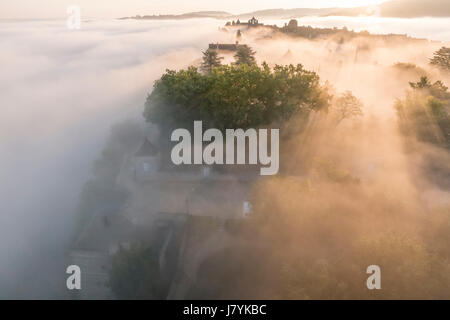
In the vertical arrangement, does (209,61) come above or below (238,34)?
below

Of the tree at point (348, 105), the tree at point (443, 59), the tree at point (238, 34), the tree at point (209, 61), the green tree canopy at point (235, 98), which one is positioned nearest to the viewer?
the green tree canopy at point (235, 98)

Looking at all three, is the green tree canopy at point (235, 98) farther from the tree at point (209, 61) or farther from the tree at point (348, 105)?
the tree at point (209, 61)

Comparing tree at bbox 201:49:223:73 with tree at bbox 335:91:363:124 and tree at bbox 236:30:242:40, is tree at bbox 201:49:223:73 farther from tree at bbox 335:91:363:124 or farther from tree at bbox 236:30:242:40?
tree at bbox 236:30:242:40

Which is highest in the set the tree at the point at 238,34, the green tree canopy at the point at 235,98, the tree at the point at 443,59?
the tree at the point at 238,34

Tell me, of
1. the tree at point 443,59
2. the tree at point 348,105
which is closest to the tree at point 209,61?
the tree at point 348,105

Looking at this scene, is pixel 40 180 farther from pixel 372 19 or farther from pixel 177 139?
pixel 372 19

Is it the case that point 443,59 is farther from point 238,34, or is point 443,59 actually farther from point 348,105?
point 238,34

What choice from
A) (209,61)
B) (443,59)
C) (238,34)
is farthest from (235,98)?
(238,34)

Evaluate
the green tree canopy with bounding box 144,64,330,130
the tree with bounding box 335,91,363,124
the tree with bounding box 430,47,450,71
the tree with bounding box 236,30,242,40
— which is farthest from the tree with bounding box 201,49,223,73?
the tree with bounding box 236,30,242,40
